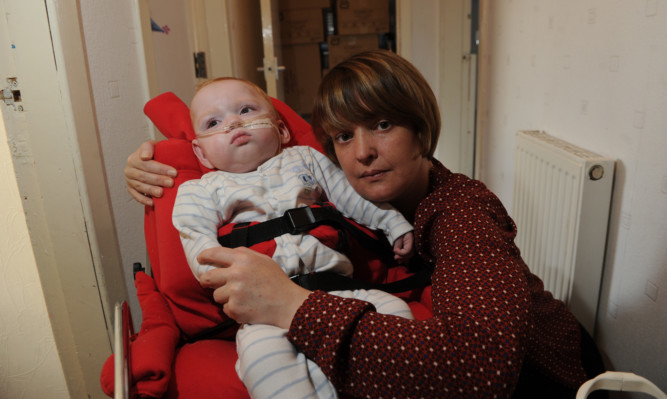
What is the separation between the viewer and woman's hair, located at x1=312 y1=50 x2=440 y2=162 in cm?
103

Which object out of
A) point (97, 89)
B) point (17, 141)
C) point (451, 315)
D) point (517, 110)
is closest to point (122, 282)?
point (17, 141)

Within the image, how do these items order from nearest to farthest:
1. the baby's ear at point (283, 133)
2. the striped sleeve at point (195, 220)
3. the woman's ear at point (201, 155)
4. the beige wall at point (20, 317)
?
the striped sleeve at point (195, 220) → the woman's ear at point (201, 155) → the baby's ear at point (283, 133) → the beige wall at point (20, 317)

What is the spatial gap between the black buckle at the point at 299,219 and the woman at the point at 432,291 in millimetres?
138

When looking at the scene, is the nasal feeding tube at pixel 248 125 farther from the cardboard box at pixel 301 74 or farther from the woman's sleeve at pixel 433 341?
the cardboard box at pixel 301 74

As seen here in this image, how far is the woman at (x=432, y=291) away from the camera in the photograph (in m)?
0.75

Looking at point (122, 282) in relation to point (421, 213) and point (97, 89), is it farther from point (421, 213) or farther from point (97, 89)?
point (421, 213)

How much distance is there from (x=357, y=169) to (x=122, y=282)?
107 centimetres

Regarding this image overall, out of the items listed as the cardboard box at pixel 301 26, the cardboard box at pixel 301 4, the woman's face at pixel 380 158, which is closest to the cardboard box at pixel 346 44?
the cardboard box at pixel 301 26

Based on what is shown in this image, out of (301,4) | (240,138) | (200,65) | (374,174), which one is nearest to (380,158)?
(374,174)

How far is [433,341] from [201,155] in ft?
2.60

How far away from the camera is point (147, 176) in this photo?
117 cm

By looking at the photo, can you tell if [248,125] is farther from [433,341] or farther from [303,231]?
[433,341]

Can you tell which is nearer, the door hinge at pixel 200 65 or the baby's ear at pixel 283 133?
the baby's ear at pixel 283 133

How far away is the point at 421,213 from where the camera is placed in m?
1.08
